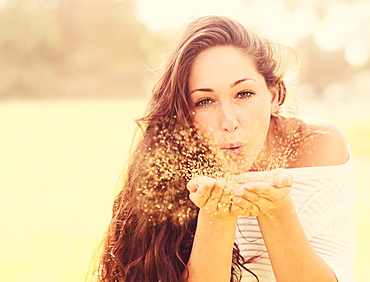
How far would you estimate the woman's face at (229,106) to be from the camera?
2.83 metres

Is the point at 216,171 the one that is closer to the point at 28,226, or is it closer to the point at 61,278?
the point at 61,278

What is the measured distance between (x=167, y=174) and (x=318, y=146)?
101cm

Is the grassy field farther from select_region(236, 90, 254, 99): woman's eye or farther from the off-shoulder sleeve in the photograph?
the off-shoulder sleeve

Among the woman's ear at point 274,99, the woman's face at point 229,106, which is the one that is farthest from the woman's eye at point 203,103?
the woman's ear at point 274,99

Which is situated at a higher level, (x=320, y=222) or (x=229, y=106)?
(x=229, y=106)

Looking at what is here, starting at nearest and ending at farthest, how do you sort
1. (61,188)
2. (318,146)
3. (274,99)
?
(318,146) < (274,99) < (61,188)

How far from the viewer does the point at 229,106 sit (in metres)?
2.86

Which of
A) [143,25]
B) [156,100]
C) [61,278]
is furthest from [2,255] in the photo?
[143,25]

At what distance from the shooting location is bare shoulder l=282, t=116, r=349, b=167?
324cm

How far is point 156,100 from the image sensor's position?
3.22 metres

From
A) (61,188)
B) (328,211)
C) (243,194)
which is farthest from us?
(61,188)

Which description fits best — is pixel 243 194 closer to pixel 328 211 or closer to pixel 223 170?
pixel 223 170

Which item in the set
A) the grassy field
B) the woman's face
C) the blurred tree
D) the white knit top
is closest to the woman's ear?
the woman's face

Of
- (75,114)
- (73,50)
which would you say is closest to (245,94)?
(75,114)
